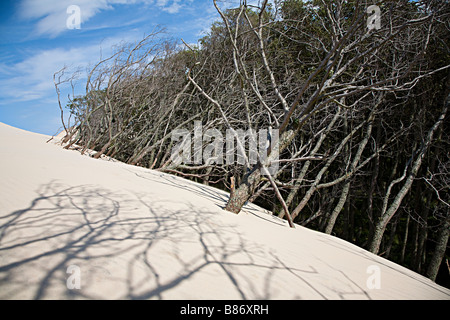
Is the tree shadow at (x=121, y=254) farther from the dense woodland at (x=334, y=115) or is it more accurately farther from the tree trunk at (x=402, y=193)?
the tree trunk at (x=402, y=193)

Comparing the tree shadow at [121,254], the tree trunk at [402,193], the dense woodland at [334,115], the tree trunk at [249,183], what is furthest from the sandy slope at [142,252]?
the tree trunk at [402,193]

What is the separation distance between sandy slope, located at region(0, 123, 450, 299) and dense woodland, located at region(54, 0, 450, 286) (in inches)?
72.7

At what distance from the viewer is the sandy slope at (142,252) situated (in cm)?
158

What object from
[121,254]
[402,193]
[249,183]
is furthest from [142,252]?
[402,193]

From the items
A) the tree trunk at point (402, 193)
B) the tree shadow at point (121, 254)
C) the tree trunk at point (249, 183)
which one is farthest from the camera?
the tree trunk at point (402, 193)

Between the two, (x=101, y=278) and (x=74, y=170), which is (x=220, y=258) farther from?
(x=74, y=170)

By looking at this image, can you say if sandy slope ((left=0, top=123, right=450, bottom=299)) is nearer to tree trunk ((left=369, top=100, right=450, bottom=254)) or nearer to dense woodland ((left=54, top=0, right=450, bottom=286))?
dense woodland ((left=54, top=0, right=450, bottom=286))

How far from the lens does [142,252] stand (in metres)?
1.99

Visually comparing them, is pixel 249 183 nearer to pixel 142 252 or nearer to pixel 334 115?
pixel 142 252

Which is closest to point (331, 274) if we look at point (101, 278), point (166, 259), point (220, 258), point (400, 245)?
point (220, 258)

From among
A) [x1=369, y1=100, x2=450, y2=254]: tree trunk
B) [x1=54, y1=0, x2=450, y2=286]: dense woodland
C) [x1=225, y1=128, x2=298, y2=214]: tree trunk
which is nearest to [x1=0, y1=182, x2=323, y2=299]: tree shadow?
[x1=225, y1=128, x2=298, y2=214]: tree trunk

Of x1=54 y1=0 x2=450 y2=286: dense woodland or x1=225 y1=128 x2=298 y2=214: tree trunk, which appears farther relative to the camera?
x1=54 y1=0 x2=450 y2=286: dense woodland

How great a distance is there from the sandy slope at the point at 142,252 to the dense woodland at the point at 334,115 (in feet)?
6.05

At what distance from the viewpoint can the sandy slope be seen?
1.58 metres
